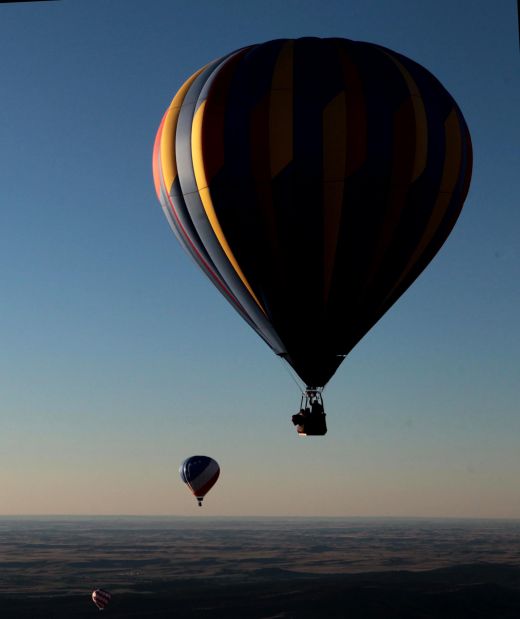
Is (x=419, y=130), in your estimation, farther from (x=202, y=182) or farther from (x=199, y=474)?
(x=199, y=474)

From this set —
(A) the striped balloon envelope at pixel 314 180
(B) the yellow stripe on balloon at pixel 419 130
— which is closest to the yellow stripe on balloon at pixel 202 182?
(A) the striped balloon envelope at pixel 314 180

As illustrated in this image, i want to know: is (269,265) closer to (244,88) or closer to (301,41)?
(244,88)

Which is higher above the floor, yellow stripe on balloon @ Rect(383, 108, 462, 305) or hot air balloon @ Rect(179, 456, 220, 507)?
hot air balloon @ Rect(179, 456, 220, 507)

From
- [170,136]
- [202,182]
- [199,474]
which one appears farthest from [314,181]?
[199,474]

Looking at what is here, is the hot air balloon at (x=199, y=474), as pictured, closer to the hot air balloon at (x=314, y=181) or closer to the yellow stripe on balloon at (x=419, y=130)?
the hot air balloon at (x=314, y=181)

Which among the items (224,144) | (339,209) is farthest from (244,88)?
(339,209)

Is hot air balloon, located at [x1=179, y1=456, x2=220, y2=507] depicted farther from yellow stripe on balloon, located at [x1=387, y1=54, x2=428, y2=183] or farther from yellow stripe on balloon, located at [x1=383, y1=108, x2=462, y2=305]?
yellow stripe on balloon, located at [x1=387, y1=54, x2=428, y2=183]

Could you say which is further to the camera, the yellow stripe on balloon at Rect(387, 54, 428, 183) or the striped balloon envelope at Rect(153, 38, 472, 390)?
the yellow stripe on balloon at Rect(387, 54, 428, 183)

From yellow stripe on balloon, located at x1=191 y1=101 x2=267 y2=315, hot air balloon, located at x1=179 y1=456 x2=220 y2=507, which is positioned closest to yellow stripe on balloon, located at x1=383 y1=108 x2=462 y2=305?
yellow stripe on balloon, located at x1=191 y1=101 x2=267 y2=315
